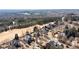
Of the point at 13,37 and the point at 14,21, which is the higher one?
the point at 14,21

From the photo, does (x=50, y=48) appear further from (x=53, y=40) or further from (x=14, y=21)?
(x=14, y=21)

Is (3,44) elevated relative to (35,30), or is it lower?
lower

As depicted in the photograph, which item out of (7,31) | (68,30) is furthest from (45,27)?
(7,31)
